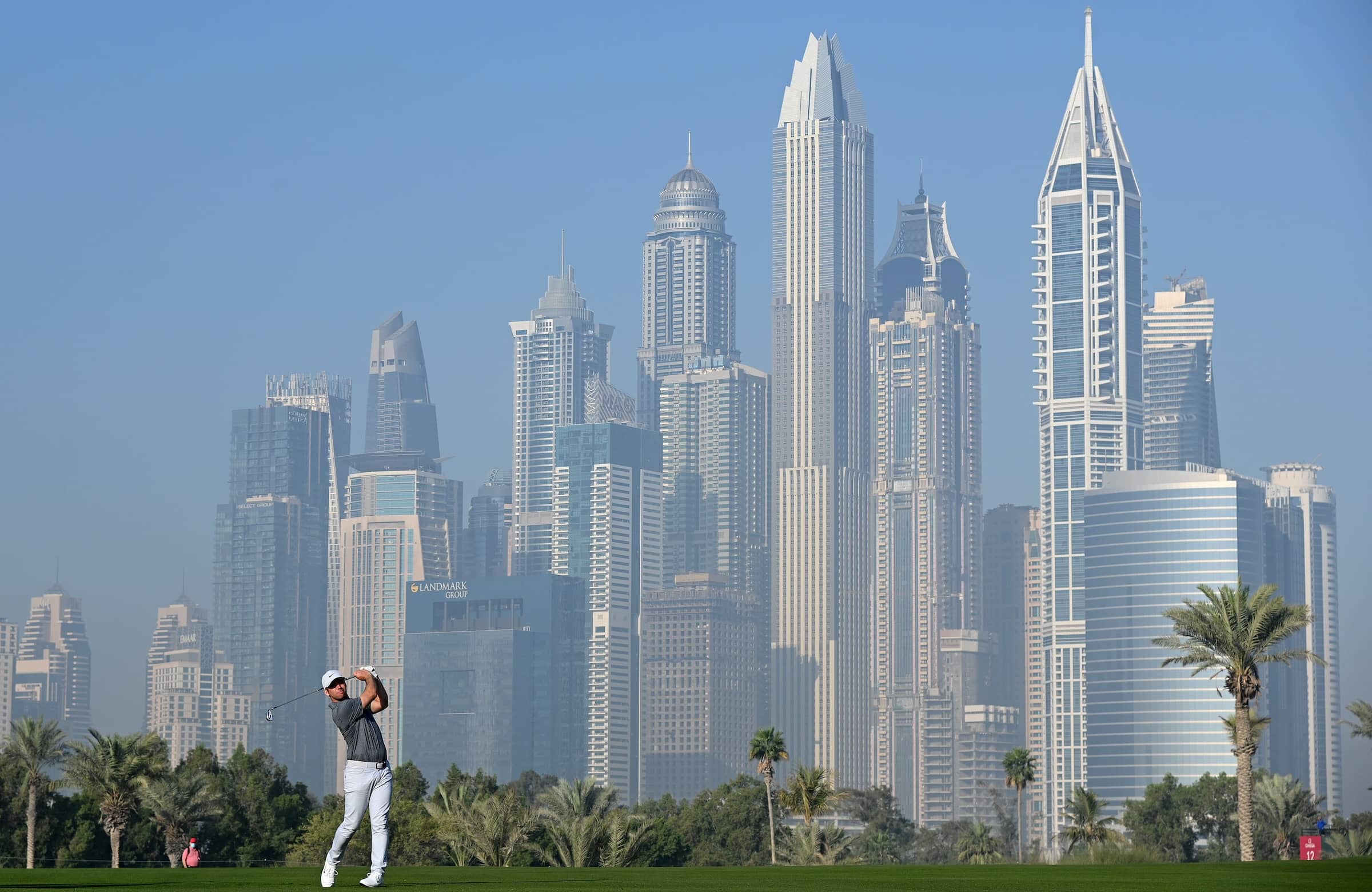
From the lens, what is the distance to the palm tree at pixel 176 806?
91625 mm

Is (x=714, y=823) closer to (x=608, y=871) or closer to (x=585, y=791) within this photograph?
(x=585, y=791)

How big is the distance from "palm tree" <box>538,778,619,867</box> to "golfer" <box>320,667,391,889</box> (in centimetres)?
4611

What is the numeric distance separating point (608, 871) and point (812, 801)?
6361 cm

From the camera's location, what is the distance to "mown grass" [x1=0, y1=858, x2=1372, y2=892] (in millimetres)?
30469

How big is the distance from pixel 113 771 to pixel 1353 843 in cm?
5036

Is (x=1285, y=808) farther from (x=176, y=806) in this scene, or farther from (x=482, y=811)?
(x=176, y=806)

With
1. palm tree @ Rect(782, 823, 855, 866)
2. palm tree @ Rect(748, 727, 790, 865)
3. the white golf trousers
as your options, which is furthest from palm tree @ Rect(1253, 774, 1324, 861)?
the white golf trousers

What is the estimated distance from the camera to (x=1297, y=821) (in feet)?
384

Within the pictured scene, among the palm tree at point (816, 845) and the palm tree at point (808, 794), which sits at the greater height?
the palm tree at point (808, 794)

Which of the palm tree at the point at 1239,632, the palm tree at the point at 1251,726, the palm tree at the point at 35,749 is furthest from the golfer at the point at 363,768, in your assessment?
the palm tree at the point at 35,749

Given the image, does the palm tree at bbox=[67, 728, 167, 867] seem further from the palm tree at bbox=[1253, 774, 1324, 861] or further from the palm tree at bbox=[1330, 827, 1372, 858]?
the palm tree at bbox=[1253, 774, 1324, 861]

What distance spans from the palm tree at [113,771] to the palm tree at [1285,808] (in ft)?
176

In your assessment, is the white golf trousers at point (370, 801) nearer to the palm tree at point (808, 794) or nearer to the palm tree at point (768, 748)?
the palm tree at point (808, 794)

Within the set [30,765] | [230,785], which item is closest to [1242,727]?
[30,765]
